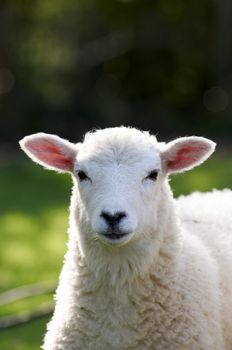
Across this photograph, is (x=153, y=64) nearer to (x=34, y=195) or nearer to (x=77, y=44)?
(x=77, y=44)

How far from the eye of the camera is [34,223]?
13312 millimetres

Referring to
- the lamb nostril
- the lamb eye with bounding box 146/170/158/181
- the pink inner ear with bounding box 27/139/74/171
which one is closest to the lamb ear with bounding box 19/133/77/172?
the pink inner ear with bounding box 27/139/74/171

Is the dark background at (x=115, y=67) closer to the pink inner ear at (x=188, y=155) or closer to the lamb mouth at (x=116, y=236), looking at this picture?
the pink inner ear at (x=188, y=155)

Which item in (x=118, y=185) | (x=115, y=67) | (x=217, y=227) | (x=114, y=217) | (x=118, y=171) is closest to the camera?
(x=114, y=217)

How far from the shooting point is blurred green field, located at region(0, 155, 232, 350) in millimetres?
8727

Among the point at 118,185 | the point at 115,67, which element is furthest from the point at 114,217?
the point at 115,67

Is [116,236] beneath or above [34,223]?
beneath

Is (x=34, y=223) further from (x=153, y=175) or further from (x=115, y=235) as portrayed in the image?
(x=115, y=235)

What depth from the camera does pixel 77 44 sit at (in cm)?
2109

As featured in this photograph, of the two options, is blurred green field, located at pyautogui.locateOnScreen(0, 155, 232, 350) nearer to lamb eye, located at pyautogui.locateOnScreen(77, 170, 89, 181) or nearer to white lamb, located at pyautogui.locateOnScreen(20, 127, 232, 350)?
white lamb, located at pyautogui.locateOnScreen(20, 127, 232, 350)

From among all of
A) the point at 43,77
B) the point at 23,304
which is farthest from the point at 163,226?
the point at 43,77

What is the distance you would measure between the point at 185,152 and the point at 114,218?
3.20 ft

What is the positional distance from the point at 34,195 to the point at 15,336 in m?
7.77

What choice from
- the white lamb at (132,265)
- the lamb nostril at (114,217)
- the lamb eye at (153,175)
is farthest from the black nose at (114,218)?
the lamb eye at (153,175)
